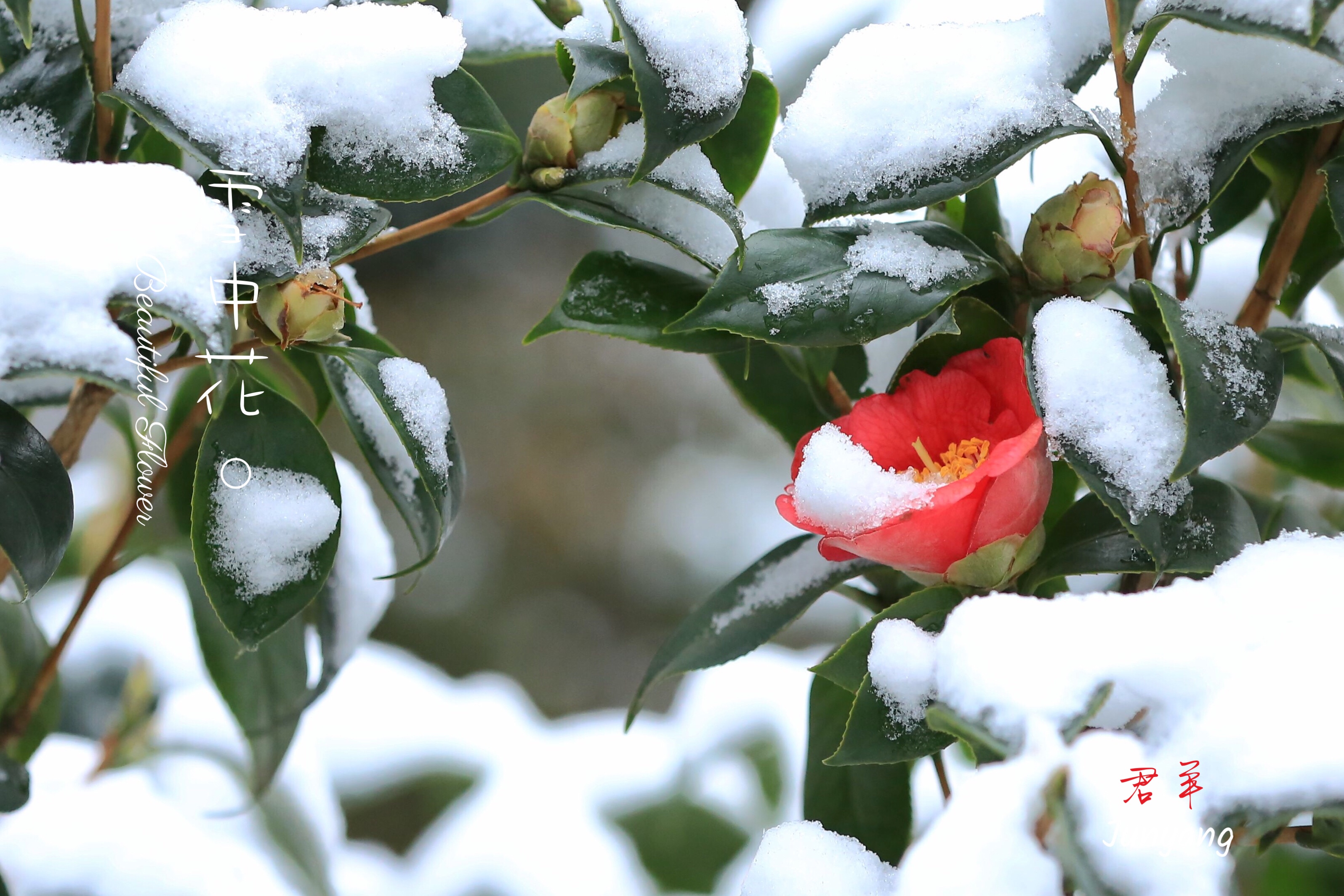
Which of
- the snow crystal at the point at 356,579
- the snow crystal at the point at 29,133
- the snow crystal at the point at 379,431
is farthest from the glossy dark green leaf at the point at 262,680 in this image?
the snow crystal at the point at 29,133

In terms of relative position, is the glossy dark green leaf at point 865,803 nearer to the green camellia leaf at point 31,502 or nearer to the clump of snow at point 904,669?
the clump of snow at point 904,669

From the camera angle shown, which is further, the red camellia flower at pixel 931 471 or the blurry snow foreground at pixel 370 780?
the blurry snow foreground at pixel 370 780

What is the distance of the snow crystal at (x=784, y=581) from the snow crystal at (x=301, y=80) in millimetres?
260

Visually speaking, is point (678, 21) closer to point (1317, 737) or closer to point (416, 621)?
point (1317, 737)

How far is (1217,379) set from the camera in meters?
0.38

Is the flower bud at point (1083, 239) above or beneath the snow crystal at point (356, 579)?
above

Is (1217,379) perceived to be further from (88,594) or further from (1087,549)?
(88,594)

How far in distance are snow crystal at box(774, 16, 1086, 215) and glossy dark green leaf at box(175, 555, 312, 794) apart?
17.0 inches

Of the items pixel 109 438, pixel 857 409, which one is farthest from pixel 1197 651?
pixel 109 438

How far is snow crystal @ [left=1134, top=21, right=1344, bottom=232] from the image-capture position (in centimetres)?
41

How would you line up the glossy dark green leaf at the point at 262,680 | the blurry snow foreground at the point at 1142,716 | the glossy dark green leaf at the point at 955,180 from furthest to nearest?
1. the glossy dark green leaf at the point at 262,680
2. the glossy dark green leaf at the point at 955,180
3. the blurry snow foreground at the point at 1142,716

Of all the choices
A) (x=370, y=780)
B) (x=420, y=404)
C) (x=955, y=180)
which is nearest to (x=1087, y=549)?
(x=955, y=180)

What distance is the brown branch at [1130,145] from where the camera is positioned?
15.9 inches

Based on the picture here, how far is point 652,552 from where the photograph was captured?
2447mm
